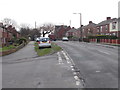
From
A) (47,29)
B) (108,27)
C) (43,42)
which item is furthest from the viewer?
(47,29)

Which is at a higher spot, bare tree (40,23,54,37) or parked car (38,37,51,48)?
bare tree (40,23,54,37)

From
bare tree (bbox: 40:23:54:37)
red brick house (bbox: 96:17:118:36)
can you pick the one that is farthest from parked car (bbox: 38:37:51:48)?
bare tree (bbox: 40:23:54:37)

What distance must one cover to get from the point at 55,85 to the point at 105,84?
5.84 ft

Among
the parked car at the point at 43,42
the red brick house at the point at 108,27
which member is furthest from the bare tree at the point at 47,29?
the parked car at the point at 43,42

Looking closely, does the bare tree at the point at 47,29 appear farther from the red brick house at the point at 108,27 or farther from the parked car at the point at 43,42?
the parked car at the point at 43,42

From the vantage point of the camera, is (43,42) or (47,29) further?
(47,29)

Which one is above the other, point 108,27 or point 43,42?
point 108,27

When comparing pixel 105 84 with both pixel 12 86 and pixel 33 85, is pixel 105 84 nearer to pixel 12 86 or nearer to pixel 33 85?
pixel 33 85

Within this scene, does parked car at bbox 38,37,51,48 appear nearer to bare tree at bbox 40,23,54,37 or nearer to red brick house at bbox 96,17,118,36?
red brick house at bbox 96,17,118,36

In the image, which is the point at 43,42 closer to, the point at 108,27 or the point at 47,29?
the point at 108,27

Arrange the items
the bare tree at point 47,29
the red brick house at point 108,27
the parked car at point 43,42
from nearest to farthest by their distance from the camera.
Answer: the parked car at point 43,42 → the red brick house at point 108,27 → the bare tree at point 47,29

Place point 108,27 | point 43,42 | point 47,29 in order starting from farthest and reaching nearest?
point 47,29, point 108,27, point 43,42

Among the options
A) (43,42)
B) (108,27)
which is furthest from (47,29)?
(43,42)

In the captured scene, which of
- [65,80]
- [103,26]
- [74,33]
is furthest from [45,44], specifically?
[74,33]
